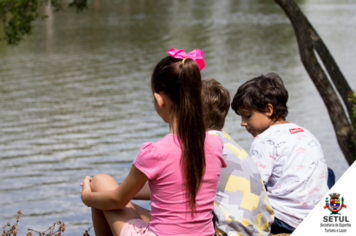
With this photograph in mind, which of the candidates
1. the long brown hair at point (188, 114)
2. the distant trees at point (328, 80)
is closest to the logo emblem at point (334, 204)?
the long brown hair at point (188, 114)

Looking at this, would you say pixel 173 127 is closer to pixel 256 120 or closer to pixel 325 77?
pixel 256 120

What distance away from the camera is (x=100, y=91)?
1050cm

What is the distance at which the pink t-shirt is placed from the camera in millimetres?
1791

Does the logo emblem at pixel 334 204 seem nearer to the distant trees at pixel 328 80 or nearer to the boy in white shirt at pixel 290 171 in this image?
the boy in white shirt at pixel 290 171

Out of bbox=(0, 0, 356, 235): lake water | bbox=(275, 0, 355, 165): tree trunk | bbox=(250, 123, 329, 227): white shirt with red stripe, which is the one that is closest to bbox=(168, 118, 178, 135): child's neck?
bbox=(250, 123, 329, 227): white shirt with red stripe

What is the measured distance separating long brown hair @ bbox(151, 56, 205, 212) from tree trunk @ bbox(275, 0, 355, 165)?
343cm

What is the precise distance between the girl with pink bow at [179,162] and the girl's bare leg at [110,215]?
0.15m

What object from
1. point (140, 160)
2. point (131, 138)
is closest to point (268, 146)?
point (140, 160)

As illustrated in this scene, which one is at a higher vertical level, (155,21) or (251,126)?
(251,126)

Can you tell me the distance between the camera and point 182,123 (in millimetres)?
1854

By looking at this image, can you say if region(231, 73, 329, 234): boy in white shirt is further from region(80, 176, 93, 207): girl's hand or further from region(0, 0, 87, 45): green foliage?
region(0, 0, 87, 45): green foliage

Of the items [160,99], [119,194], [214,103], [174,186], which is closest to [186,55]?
[160,99]

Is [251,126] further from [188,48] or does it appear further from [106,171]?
[188,48]

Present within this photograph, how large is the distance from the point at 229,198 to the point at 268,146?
1.30 ft
